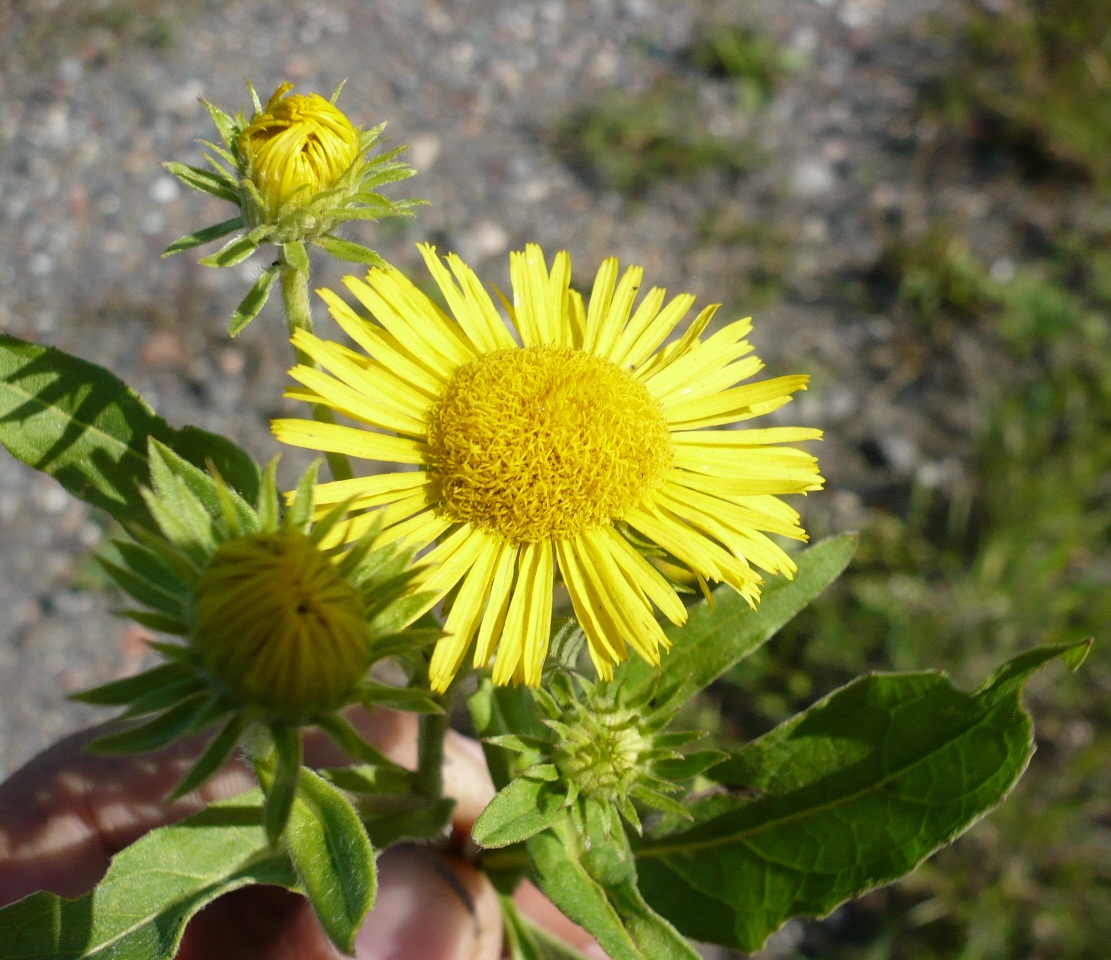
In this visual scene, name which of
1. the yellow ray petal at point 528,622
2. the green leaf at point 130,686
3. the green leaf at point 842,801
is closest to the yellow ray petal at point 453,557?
the yellow ray petal at point 528,622

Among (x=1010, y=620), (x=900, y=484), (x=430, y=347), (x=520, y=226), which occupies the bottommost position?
(x=1010, y=620)

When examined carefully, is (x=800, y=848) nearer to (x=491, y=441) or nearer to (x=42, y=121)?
(x=491, y=441)

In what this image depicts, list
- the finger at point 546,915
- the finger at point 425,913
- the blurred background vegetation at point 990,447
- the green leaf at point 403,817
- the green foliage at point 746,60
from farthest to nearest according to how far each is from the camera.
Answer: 1. the green foliage at point 746,60
2. the blurred background vegetation at point 990,447
3. the finger at point 546,915
4. the finger at point 425,913
5. the green leaf at point 403,817

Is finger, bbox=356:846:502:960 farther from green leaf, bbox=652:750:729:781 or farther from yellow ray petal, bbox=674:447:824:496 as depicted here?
yellow ray petal, bbox=674:447:824:496

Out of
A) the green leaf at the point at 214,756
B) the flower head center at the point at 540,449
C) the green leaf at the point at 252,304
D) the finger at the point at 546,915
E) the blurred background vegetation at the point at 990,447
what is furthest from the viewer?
the blurred background vegetation at the point at 990,447

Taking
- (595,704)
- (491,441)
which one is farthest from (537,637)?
(491,441)

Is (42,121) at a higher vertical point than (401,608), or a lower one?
higher

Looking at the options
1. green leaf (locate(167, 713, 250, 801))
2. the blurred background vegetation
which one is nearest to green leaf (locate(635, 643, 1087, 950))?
green leaf (locate(167, 713, 250, 801))

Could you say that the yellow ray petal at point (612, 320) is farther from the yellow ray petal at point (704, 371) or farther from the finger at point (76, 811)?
the finger at point (76, 811)
